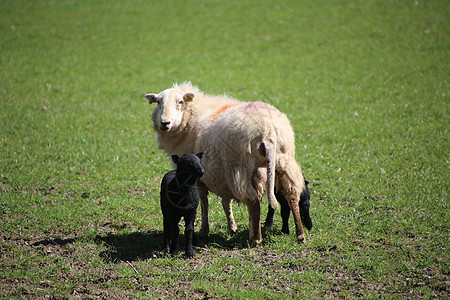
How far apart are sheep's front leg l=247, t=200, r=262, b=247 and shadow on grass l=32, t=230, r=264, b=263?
0.54ft

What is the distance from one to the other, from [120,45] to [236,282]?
1390 centimetres

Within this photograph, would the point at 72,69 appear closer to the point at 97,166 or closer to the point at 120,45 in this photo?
the point at 120,45

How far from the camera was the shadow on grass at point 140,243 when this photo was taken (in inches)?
218

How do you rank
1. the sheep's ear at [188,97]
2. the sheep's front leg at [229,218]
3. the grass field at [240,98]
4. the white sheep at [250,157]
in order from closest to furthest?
the grass field at [240,98] → the white sheep at [250,157] → the sheep's front leg at [229,218] → the sheep's ear at [188,97]

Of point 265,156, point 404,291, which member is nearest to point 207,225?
point 265,156

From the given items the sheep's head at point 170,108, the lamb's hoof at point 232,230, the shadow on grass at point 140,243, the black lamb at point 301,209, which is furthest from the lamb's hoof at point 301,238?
the sheep's head at point 170,108

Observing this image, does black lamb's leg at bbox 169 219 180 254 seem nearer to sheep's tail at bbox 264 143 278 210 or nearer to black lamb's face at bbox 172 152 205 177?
black lamb's face at bbox 172 152 205 177

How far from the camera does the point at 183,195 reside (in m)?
5.29

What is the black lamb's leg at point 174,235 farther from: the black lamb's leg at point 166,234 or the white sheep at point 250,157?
the white sheep at point 250,157

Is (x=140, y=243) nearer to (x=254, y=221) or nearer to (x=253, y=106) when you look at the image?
(x=254, y=221)

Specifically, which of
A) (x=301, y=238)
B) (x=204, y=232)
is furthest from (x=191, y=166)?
(x=301, y=238)

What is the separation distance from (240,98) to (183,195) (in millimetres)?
7132

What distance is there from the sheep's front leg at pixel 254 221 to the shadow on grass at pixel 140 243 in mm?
165

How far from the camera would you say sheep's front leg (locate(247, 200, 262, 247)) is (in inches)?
220
